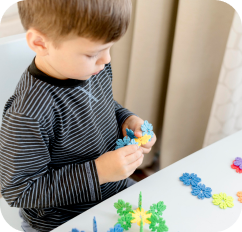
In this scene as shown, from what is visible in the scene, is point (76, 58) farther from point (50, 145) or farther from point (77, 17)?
point (50, 145)

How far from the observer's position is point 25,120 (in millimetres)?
605

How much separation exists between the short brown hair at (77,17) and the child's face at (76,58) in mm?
16

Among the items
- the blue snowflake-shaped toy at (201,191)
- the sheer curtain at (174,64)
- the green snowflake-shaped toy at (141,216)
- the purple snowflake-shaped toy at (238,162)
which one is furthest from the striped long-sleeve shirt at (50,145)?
the sheer curtain at (174,64)

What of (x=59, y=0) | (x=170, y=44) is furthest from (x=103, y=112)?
(x=170, y=44)

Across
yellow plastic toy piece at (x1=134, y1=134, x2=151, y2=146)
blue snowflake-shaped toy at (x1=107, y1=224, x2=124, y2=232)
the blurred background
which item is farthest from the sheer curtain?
blue snowflake-shaped toy at (x1=107, y1=224, x2=124, y2=232)

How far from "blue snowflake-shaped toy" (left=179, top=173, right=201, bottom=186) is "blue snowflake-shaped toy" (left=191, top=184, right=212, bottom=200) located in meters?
0.01

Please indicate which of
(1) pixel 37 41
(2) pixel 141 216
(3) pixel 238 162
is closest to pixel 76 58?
(1) pixel 37 41

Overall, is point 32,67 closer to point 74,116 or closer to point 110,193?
point 74,116

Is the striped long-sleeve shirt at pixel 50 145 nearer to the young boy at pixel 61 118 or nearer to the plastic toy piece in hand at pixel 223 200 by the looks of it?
the young boy at pixel 61 118

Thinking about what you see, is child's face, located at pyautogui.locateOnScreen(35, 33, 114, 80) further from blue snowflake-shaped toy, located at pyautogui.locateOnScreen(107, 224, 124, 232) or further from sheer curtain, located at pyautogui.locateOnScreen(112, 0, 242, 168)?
sheer curtain, located at pyautogui.locateOnScreen(112, 0, 242, 168)

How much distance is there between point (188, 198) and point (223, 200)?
2.9 inches

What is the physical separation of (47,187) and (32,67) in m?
0.28

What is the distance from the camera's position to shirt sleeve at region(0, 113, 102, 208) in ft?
2.01

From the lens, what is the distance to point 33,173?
667 millimetres
